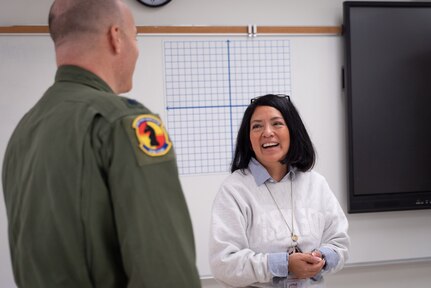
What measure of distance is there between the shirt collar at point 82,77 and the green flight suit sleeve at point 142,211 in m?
0.14

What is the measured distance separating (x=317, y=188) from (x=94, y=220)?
3.79ft

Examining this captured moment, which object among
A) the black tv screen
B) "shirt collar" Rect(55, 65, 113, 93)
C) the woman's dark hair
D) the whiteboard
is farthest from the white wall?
"shirt collar" Rect(55, 65, 113, 93)

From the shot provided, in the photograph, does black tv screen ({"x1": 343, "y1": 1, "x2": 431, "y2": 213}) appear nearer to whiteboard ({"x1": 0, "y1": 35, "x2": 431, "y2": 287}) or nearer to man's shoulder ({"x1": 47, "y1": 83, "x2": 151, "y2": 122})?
whiteboard ({"x1": 0, "y1": 35, "x2": 431, "y2": 287})

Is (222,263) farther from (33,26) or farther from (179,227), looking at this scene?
(33,26)

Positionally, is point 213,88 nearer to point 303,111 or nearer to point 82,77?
point 303,111

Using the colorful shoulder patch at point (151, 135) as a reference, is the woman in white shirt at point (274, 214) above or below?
below

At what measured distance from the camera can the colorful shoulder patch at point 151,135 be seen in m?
0.93

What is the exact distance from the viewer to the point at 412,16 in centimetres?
284

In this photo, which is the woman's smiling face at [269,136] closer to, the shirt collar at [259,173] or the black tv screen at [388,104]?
the shirt collar at [259,173]

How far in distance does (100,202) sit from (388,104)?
2305mm

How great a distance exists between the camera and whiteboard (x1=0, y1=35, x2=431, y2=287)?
2557 mm

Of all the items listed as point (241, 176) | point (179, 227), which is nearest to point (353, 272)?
point (241, 176)

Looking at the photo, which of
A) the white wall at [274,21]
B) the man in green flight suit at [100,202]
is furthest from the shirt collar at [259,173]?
the white wall at [274,21]

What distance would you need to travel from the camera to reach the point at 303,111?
2.83 m
